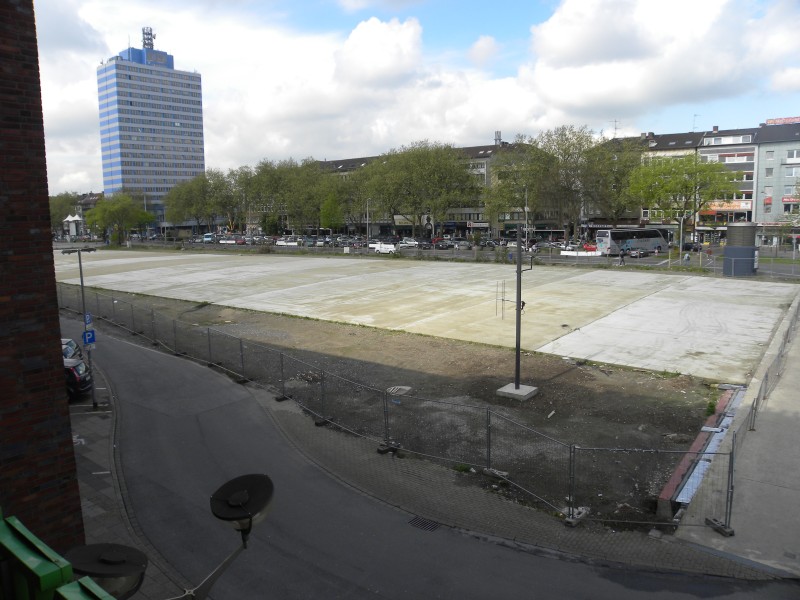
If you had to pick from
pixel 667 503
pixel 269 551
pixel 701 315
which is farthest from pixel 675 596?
pixel 701 315

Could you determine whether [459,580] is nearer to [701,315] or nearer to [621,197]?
[701,315]

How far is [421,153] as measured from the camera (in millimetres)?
89750

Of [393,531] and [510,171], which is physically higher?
[510,171]

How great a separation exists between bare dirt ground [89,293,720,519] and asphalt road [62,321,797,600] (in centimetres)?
216

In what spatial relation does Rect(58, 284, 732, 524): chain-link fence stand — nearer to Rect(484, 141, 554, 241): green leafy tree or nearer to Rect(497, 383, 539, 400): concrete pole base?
Rect(497, 383, 539, 400): concrete pole base

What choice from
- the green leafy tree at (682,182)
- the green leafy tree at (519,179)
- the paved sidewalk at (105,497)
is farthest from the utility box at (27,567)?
the green leafy tree at (519,179)

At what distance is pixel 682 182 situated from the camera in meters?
62.8

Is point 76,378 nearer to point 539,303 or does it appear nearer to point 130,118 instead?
point 539,303

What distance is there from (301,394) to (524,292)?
2344cm

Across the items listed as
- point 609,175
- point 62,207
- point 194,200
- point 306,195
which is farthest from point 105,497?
point 62,207

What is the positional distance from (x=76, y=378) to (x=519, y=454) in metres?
12.6

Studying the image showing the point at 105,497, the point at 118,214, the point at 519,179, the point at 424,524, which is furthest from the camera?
the point at 118,214

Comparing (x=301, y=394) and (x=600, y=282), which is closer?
(x=301, y=394)

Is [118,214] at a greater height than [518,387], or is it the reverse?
[118,214]
